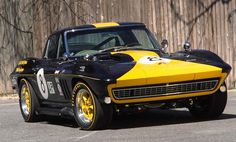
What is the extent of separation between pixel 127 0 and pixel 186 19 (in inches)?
59.9

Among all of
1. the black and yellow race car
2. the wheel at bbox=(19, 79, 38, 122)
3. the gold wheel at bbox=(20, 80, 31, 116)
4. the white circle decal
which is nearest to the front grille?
the black and yellow race car

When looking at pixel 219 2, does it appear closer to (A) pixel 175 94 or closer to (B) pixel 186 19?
(B) pixel 186 19

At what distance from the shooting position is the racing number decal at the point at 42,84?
35.7 feet

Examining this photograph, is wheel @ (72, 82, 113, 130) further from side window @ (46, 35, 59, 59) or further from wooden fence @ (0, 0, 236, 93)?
wooden fence @ (0, 0, 236, 93)

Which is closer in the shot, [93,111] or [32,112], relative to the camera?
[93,111]

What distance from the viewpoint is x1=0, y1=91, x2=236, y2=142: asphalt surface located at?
Answer: 27.9ft

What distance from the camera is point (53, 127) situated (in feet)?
35.2

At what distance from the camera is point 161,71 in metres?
9.22

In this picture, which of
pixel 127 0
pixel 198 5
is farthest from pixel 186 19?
pixel 127 0

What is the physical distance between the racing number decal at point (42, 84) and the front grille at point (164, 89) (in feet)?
6.91

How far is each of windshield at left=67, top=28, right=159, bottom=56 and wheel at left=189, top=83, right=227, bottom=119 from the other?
143cm

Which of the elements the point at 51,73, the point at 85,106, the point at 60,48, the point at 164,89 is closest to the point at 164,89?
the point at 164,89

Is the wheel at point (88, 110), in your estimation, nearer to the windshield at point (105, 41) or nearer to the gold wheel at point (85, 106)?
the gold wheel at point (85, 106)

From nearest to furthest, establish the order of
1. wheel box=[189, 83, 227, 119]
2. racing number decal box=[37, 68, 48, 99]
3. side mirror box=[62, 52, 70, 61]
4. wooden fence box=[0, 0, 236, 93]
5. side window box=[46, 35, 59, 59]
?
wheel box=[189, 83, 227, 119] < side mirror box=[62, 52, 70, 61] < racing number decal box=[37, 68, 48, 99] < side window box=[46, 35, 59, 59] < wooden fence box=[0, 0, 236, 93]
